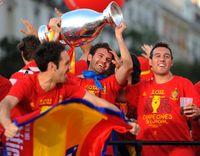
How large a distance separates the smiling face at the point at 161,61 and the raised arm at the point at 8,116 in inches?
70.8

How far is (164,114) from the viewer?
25.2 ft

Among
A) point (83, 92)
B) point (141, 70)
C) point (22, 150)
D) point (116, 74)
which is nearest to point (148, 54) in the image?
point (141, 70)

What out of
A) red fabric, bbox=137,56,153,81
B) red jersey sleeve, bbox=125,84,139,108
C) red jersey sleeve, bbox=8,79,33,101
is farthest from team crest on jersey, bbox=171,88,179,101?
red jersey sleeve, bbox=8,79,33,101

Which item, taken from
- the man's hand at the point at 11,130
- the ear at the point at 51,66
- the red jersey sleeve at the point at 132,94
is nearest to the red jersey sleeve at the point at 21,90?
the ear at the point at 51,66

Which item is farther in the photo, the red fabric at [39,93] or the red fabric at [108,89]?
the red fabric at [108,89]

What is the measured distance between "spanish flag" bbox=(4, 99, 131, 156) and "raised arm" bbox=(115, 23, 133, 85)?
1033 mm

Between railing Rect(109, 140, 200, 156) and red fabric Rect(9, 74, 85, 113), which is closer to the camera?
red fabric Rect(9, 74, 85, 113)

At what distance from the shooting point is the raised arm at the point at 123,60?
7539 millimetres

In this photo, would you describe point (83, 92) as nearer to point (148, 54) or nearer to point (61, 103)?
point (61, 103)

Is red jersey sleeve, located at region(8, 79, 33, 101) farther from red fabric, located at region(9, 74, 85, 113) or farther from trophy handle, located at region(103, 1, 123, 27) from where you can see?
trophy handle, located at region(103, 1, 123, 27)

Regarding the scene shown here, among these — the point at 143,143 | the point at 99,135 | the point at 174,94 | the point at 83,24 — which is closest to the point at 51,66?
the point at 99,135

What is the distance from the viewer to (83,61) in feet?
29.3

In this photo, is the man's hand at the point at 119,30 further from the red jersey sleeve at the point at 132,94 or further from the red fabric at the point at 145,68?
the red fabric at the point at 145,68

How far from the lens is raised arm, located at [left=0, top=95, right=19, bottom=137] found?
6.01 meters
